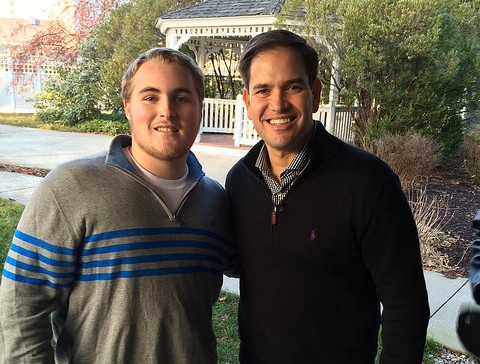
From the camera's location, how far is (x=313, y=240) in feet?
5.66

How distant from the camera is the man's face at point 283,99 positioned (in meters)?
1.84

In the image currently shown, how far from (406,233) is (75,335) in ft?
4.06

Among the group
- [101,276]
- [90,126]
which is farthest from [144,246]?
[90,126]

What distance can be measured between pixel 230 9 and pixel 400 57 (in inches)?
196

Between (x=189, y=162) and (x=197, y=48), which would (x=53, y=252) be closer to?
(x=189, y=162)

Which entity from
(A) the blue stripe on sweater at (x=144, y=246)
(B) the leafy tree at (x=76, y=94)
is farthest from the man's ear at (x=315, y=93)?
(B) the leafy tree at (x=76, y=94)

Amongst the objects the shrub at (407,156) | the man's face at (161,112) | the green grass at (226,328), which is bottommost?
the green grass at (226,328)

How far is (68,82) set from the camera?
58.1ft

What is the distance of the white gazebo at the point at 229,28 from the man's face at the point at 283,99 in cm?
919

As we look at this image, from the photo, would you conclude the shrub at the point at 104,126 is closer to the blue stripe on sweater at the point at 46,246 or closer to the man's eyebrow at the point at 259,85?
the man's eyebrow at the point at 259,85

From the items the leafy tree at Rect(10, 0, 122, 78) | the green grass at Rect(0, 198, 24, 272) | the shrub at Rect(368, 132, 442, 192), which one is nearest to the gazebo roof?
the shrub at Rect(368, 132, 442, 192)

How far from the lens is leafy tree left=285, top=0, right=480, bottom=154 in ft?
28.6

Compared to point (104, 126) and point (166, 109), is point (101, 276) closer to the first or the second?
point (166, 109)

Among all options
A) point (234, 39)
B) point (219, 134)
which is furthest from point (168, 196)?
point (234, 39)
